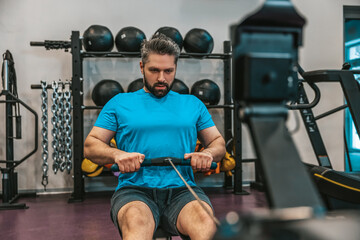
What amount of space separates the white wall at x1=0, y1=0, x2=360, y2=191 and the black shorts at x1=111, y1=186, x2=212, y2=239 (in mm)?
3130

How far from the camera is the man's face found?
1.97 meters

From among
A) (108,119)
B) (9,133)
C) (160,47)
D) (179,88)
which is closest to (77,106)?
(9,133)

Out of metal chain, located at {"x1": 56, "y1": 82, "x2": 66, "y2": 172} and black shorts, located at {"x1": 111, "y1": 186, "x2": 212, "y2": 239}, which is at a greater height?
metal chain, located at {"x1": 56, "y1": 82, "x2": 66, "y2": 172}

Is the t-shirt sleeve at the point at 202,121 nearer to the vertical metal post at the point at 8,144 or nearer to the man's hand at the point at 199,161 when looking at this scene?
the man's hand at the point at 199,161

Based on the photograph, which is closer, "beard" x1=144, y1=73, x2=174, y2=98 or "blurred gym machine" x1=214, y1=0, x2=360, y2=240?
"blurred gym machine" x1=214, y1=0, x2=360, y2=240

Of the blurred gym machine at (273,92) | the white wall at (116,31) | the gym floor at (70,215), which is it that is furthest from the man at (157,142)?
the white wall at (116,31)

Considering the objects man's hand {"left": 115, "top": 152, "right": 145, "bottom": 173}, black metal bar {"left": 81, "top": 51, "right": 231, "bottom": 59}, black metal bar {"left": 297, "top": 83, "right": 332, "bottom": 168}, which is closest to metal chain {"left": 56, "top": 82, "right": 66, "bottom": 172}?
black metal bar {"left": 81, "top": 51, "right": 231, "bottom": 59}

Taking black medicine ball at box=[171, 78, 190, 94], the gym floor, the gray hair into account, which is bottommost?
the gym floor

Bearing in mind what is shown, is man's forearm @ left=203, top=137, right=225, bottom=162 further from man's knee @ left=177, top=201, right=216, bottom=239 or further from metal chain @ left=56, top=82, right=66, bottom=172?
metal chain @ left=56, top=82, right=66, bottom=172

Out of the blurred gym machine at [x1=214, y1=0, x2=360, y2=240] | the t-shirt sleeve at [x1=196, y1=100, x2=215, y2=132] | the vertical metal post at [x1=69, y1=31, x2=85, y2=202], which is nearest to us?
the blurred gym machine at [x1=214, y1=0, x2=360, y2=240]

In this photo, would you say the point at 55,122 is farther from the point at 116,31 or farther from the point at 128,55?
the point at 116,31

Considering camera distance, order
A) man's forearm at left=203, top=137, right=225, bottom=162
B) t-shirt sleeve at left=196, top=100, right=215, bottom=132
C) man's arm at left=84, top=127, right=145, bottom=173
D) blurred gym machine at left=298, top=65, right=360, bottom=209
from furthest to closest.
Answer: blurred gym machine at left=298, top=65, right=360, bottom=209 < t-shirt sleeve at left=196, top=100, right=215, bottom=132 < man's forearm at left=203, top=137, right=225, bottom=162 < man's arm at left=84, top=127, right=145, bottom=173

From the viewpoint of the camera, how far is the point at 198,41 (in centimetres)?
436

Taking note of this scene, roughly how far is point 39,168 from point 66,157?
2.19 feet
